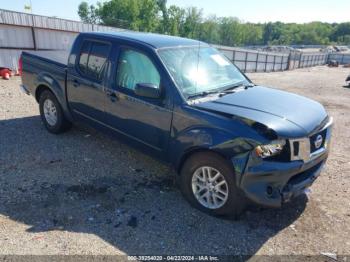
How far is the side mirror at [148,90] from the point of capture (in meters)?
3.61

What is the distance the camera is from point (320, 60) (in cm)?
5100

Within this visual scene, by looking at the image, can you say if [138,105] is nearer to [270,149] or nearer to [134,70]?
[134,70]

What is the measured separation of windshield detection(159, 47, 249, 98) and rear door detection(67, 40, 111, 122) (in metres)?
1.10

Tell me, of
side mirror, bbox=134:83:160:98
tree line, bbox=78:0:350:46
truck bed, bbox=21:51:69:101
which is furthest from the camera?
tree line, bbox=78:0:350:46

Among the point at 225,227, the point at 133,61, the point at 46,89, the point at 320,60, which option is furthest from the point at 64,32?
the point at 320,60

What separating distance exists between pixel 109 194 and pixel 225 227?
156 cm

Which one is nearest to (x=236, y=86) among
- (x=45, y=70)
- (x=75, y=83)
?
(x=75, y=83)

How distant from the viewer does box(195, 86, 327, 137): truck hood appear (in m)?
3.15

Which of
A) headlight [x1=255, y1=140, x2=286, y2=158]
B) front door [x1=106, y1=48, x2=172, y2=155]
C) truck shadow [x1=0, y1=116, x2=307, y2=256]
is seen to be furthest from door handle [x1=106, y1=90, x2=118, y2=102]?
headlight [x1=255, y1=140, x2=286, y2=158]

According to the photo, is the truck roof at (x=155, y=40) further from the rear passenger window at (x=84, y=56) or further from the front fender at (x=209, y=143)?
the front fender at (x=209, y=143)

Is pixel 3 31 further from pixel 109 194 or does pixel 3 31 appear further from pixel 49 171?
pixel 109 194

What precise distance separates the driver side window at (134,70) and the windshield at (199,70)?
21 cm

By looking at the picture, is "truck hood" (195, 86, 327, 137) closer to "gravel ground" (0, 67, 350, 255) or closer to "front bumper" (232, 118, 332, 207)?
"front bumper" (232, 118, 332, 207)

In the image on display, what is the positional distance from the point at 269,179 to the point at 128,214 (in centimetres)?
167
